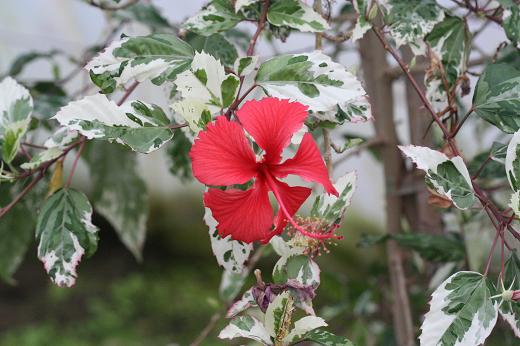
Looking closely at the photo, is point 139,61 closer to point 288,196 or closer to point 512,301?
point 288,196

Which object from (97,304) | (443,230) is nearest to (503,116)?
(443,230)

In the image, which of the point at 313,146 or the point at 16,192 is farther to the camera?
the point at 16,192

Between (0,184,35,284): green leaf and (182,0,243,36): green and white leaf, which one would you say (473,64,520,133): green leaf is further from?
(0,184,35,284): green leaf

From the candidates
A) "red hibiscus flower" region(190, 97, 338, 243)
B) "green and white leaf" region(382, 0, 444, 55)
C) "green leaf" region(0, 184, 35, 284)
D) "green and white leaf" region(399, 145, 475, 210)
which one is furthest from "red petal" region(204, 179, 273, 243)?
"green leaf" region(0, 184, 35, 284)

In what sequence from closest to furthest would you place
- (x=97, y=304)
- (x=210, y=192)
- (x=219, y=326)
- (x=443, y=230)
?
(x=210, y=192) < (x=443, y=230) < (x=219, y=326) < (x=97, y=304)

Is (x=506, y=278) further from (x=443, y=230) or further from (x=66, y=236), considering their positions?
(x=443, y=230)

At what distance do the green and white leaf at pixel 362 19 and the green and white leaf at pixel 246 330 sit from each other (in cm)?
22

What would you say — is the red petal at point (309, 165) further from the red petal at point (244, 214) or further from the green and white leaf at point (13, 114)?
the green and white leaf at point (13, 114)

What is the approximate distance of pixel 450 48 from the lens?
0.55m

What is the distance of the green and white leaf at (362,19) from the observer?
1.62ft

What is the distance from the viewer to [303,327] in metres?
0.42

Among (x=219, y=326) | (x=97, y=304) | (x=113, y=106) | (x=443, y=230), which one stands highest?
(x=113, y=106)

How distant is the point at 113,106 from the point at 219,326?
139 centimetres

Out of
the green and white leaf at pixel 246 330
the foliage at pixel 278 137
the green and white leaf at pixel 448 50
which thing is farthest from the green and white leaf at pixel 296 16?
the green and white leaf at pixel 246 330
